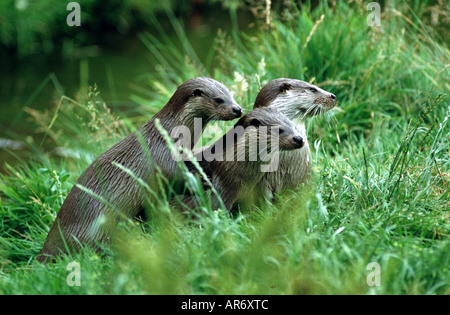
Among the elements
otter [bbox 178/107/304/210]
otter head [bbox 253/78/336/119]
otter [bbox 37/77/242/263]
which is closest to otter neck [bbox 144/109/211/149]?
otter [bbox 37/77/242/263]

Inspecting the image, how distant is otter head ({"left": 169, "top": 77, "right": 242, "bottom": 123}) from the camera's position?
302cm

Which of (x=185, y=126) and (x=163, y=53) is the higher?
(x=163, y=53)

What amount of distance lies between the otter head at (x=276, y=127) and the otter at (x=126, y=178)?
84 mm

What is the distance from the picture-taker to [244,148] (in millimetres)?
2973

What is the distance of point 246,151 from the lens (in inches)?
117

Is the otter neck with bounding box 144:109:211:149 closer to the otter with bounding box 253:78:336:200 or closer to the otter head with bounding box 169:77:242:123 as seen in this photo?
the otter head with bounding box 169:77:242:123

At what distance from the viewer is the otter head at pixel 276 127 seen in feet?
9.51

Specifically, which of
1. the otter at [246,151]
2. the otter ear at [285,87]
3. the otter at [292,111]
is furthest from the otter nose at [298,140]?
the otter ear at [285,87]

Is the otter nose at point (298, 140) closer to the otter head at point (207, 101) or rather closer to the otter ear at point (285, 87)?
the otter head at point (207, 101)

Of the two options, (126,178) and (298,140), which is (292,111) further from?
(126,178)

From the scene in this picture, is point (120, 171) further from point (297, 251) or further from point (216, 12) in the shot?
point (216, 12)

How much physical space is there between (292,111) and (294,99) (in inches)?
2.5
